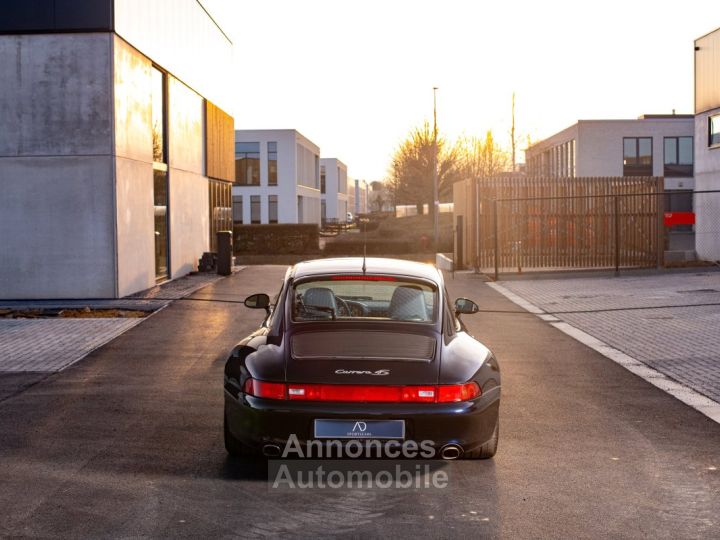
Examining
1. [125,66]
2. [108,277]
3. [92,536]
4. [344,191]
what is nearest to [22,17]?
[125,66]

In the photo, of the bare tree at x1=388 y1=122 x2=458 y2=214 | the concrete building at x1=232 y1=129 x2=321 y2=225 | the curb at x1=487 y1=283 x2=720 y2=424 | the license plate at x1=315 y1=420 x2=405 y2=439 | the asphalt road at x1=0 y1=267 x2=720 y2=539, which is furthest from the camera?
the bare tree at x1=388 y1=122 x2=458 y2=214

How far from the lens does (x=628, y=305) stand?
16828mm

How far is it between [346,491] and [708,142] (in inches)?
1032

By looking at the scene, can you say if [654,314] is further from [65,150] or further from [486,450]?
[65,150]

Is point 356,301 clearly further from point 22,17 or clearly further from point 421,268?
point 22,17

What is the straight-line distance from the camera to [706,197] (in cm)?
2895

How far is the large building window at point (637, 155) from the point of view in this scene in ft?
199

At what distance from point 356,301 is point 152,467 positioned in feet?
6.83

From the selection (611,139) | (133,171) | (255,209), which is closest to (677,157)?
(611,139)

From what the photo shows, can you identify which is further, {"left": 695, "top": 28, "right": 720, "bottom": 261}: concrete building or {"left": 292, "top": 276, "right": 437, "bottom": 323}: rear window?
{"left": 695, "top": 28, "right": 720, "bottom": 261}: concrete building

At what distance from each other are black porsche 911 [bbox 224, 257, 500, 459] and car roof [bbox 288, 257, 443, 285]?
0.36 m

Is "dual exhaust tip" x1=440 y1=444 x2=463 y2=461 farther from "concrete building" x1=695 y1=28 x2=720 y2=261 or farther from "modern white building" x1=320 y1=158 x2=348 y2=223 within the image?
"modern white building" x1=320 y1=158 x2=348 y2=223

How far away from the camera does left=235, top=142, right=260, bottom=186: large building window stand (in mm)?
68688

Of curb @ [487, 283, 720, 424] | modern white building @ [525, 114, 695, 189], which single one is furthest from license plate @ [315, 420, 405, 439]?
modern white building @ [525, 114, 695, 189]
